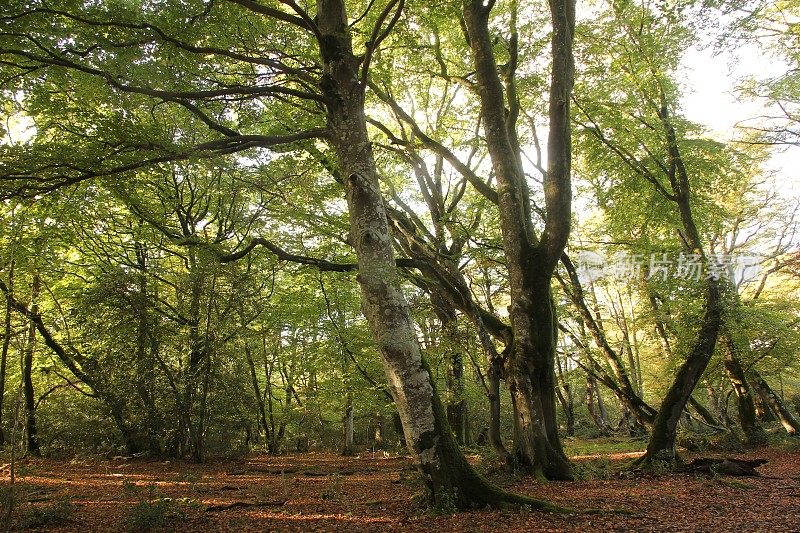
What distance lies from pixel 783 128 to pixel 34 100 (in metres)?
19.1

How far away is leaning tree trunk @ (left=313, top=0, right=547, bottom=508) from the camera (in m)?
4.88

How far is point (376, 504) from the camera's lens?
240 inches

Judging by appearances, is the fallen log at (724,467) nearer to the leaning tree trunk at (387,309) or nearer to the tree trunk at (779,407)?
the leaning tree trunk at (387,309)

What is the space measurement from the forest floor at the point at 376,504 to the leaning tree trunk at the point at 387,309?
0.35 metres

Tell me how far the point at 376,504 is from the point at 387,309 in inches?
123

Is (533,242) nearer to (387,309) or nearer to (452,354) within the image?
(452,354)

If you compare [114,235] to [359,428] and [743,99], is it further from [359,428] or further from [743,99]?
[743,99]

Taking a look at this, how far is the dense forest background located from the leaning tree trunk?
38mm

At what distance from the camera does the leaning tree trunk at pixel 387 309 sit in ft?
16.0

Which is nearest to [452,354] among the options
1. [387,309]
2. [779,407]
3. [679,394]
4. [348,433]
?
[679,394]

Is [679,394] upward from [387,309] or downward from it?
downward

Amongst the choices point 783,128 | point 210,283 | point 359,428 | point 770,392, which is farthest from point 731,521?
point 359,428

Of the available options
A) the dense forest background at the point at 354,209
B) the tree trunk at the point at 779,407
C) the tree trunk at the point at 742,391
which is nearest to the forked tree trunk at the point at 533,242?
the dense forest background at the point at 354,209

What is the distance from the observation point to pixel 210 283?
11.0 metres
